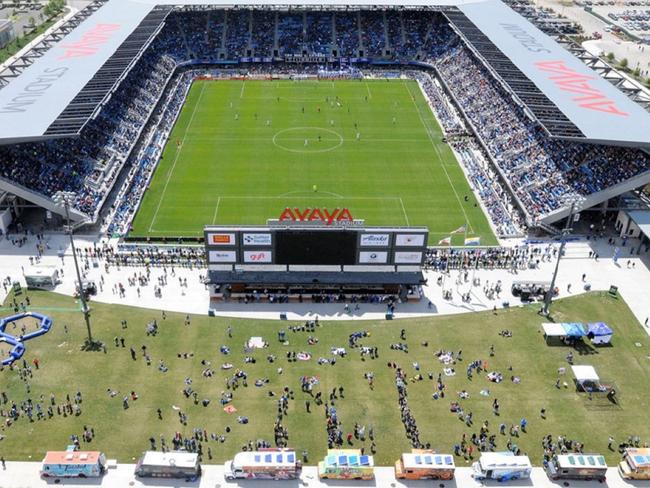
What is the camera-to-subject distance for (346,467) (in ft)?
139

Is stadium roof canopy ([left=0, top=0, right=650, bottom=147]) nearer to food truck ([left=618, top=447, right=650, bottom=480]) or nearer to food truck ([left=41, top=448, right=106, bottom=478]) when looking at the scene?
food truck ([left=618, top=447, right=650, bottom=480])

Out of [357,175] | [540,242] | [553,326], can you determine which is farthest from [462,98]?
[553,326]

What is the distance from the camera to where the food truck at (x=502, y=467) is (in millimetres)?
42594

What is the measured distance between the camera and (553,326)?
56.1 m

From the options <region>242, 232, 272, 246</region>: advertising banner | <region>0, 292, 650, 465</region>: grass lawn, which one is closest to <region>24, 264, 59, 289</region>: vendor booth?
<region>0, 292, 650, 465</region>: grass lawn

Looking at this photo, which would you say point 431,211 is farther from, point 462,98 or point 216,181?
point 462,98

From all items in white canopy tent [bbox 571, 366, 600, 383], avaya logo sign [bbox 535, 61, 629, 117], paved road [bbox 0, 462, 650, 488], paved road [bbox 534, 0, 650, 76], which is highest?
avaya logo sign [bbox 535, 61, 629, 117]

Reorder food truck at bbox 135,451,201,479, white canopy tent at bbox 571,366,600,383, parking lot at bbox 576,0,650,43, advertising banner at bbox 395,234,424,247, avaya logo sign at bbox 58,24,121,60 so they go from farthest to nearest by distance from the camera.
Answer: parking lot at bbox 576,0,650,43 → avaya logo sign at bbox 58,24,121,60 → advertising banner at bbox 395,234,424,247 → white canopy tent at bbox 571,366,600,383 → food truck at bbox 135,451,201,479

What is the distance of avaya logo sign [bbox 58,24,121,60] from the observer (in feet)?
307

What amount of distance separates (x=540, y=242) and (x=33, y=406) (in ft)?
168

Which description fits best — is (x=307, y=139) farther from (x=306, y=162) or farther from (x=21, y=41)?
(x=21, y=41)

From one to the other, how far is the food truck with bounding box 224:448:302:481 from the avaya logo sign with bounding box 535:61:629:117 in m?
57.3

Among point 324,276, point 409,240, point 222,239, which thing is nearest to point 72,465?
point 222,239

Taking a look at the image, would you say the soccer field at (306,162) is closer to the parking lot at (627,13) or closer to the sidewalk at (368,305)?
the sidewalk at (368,305)
